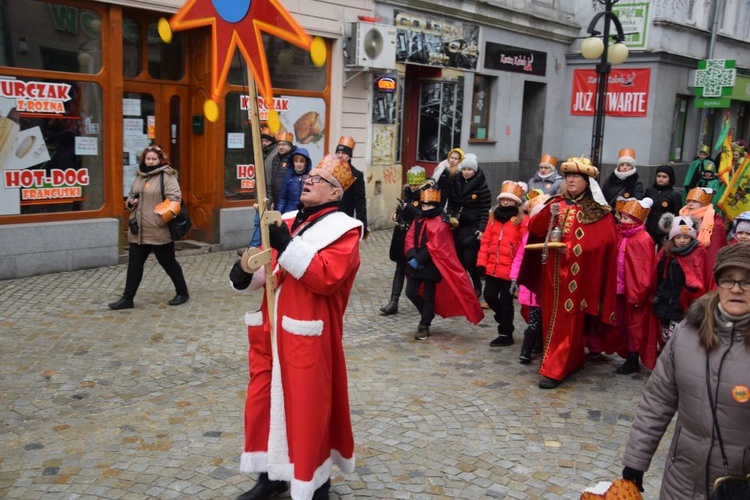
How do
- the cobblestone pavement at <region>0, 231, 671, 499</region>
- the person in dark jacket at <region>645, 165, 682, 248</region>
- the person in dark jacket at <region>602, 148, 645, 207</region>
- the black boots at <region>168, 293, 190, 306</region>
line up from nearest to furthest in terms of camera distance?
the cobblestone pavement at <region>0, 231, 671, 499</region> → the black boots at <region>168, 293, 190, 306</region> → the person in dark jacket at <region>602, 148, 645, 207</region> → the person in dark jacket at <region>645, 165, 682, 248</region>

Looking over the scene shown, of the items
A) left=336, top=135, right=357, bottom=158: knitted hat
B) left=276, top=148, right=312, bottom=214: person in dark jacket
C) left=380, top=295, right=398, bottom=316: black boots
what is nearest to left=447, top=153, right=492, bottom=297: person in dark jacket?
left=380, top=295, right=398, bottom=316: black boots

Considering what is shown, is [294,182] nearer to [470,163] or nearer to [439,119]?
[470,163]

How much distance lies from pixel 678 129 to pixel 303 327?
68.7 feet

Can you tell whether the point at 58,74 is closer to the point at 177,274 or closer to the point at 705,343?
the point at 177,274

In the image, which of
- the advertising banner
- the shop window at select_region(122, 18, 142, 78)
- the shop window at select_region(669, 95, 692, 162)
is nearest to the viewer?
the shop window at select_region(122, 18, 142, 78)

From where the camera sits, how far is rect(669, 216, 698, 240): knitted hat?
6.40 meters

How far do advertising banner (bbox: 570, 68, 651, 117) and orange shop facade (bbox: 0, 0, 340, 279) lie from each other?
10.7 m

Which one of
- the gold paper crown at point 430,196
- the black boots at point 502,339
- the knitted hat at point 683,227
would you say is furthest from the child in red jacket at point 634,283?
the gold paper crown at point 430,196

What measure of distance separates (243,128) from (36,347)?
243 inches

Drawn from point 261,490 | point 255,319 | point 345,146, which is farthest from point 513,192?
point 261,490

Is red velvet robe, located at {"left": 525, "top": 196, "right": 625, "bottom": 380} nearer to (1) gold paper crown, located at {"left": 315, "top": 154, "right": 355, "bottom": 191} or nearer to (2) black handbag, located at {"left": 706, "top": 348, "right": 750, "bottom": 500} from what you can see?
(1) gold paper crown, located at {"left": 315, "top": 154, "right": 355, "bottom": 191}

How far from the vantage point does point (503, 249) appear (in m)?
→ 7.56

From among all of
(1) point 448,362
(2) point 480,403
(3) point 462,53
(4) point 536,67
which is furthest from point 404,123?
(2) point 480,403

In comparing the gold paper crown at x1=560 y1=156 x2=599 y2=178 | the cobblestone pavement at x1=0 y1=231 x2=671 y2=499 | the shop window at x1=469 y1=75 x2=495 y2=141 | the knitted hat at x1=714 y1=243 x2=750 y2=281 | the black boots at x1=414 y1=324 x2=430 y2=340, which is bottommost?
the cobblestone pavement at x1=0 y1=231 x2=671 y2=499
